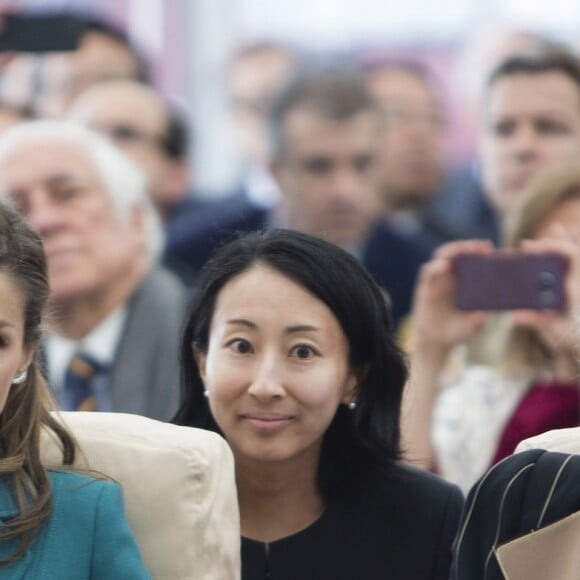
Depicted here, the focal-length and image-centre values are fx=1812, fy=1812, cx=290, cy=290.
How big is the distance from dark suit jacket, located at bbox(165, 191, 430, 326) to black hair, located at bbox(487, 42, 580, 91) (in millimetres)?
569

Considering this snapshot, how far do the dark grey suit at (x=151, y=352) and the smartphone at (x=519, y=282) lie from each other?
774 millimetres

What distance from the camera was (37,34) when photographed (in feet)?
14.4

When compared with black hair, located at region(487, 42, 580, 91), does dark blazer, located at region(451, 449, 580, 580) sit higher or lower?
lower

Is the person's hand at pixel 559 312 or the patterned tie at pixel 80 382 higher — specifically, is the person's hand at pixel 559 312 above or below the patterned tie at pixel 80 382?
above


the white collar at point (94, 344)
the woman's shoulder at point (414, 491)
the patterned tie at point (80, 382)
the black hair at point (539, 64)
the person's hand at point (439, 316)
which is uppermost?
the black hair at point (539, 64)

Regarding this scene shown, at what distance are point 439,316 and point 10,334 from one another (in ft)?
5.55

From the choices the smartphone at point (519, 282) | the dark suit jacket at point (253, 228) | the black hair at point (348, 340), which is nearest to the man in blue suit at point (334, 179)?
the dark suit jacket at point (253, 228)

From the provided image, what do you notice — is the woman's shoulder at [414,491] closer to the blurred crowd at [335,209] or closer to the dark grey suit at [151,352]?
the blurred crowd at [335,209]

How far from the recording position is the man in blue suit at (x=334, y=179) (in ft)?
16.9

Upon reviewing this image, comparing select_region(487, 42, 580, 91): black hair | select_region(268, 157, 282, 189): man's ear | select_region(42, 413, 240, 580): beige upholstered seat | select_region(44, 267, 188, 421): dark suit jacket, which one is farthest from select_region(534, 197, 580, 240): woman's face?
select_region(42, 413, 240, 580): beige upholstered seat

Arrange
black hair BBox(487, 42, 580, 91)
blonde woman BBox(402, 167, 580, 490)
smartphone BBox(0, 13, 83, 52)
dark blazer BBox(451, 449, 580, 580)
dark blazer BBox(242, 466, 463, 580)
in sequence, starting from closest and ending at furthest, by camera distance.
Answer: dark blazer BBox(451, 449, 580, 580)
dark blazer BBox(242, 466, 463, 580)
blonde woman BBox(402, 167, 580, 490)
smartphone BBox(0, 13, 83, 52)
black hair BBox(487, 42, 580, 91)

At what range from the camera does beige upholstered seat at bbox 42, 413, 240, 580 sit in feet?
8.95

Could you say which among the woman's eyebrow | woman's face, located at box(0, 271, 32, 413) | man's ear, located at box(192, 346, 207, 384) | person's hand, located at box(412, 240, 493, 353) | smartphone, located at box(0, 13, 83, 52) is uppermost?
smartphone, located at box(0, 13, 83, 52)

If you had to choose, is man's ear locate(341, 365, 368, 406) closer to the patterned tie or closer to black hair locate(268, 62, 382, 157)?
the patterned tie
